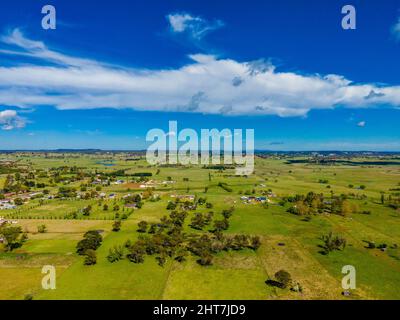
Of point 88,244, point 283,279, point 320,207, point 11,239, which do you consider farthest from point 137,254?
point 320,207

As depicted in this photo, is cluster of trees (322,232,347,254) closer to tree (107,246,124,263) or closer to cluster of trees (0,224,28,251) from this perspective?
tree (107,246,124,263)

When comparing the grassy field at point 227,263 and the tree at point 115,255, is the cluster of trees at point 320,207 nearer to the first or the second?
the grassy field at point 227,263

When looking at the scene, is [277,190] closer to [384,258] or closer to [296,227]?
[296,227]

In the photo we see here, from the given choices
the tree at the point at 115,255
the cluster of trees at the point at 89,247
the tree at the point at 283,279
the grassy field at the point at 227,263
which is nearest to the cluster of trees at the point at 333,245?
the grassy field at the point at 227,263

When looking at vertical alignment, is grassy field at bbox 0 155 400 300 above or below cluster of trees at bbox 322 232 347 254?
below

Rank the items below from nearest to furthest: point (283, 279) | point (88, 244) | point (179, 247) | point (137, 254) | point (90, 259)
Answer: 1. point (283, 279)
2. point (90, 259)
3. point (137, 254)
4. point (88, 244)
5. point (179, 247)

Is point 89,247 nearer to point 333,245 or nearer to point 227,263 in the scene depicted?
point 227,263

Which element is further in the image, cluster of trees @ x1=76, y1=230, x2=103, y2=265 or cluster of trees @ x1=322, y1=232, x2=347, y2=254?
cluster of trees @ x1=322, y1=232, x2=347, y2=254

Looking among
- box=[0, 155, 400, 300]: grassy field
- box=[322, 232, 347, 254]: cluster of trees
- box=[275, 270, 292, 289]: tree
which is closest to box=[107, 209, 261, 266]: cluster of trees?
box=[0, 155, 400, 300]: grassy field

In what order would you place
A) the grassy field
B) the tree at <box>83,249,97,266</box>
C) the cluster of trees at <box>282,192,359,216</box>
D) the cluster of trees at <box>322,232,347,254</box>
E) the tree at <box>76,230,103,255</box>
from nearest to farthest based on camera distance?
the grassy field → the tree at <box>83,249,97,266</box> → the tree at <box>76,230,103,255</box> → the cluster of trees at <box>322,232,347,254</box> → the cluster of trees at <box>282,192,359,216</box>
